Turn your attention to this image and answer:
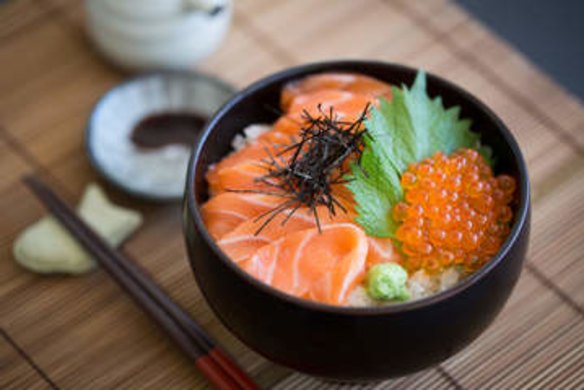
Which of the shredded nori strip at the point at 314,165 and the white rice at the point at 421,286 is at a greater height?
the shredded nori strip at the point at 314,165

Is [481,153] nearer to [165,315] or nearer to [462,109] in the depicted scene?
[462,109]

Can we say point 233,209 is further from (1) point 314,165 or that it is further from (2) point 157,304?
(2) point 157,304

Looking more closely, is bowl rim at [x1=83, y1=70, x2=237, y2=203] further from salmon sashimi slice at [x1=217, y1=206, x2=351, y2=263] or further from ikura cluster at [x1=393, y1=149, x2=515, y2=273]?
ikura cluster at [x1=393, y1=149, x2=515, y2=273]

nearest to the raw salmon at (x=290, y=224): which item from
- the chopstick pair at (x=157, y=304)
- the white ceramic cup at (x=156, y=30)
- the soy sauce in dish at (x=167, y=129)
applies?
the chopstick pair at (x=157, y=304)

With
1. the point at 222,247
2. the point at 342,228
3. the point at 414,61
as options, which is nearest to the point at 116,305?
the point at 222,247

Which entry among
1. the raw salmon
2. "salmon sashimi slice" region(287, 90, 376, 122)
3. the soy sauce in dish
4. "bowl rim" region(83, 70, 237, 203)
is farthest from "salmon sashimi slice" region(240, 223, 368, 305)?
the soy sauce in dish

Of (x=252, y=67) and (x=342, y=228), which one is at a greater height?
(x=342, y=228)

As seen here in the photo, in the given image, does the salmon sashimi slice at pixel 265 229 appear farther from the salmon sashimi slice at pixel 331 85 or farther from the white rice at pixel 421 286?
the salmon sashimi slice at pixel 331 85

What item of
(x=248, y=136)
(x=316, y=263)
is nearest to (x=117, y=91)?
(x=248, y=136)
